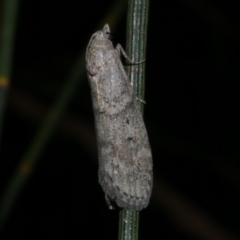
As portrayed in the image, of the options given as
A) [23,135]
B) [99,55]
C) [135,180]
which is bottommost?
[135,180]

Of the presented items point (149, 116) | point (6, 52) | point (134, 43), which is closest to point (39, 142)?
point (6, 52)

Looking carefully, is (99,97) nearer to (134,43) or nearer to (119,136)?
(119,136)

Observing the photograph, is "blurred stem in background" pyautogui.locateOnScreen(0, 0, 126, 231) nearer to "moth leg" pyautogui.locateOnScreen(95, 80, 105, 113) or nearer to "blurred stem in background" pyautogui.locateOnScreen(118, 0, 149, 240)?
"moth leg" pyautogui.locateOnScreen(95, 80, 105, 113)

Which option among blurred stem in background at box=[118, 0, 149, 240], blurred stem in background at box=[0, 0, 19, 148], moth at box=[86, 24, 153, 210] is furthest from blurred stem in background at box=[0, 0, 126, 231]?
blurred stem in background at box=[118, 0, 149, 240]

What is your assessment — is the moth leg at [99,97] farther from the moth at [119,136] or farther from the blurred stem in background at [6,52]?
the blurred stem in background at [6,52]

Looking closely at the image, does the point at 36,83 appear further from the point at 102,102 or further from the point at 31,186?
the point at 102,102

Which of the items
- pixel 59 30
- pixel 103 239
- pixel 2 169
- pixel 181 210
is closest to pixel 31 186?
pixel 2 169
